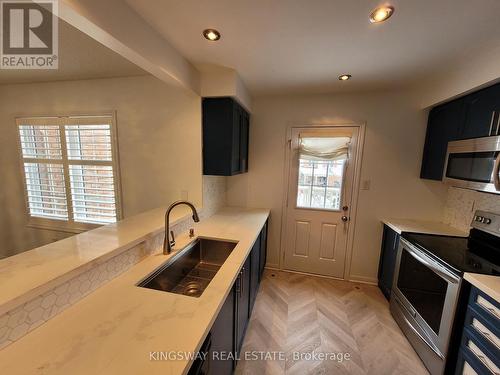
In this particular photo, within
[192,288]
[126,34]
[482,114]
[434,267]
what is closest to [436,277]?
[434,267]

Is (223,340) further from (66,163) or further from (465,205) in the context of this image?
(66,163)

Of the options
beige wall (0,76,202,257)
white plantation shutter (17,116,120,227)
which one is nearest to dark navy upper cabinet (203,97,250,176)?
beige wall (0,76,202,257)

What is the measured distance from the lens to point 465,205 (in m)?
2.13

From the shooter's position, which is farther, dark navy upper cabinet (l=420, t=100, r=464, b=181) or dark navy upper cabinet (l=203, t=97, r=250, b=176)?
dark navy upper cabinet (l=203, t=97, r=250, b=176)

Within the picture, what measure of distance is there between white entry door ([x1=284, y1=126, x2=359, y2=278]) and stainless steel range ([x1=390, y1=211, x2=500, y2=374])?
0.77m

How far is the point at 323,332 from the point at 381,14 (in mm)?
2512

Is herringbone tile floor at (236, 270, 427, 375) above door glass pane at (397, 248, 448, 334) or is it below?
below

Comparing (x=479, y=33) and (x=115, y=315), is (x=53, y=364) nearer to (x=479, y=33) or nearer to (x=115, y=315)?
(x=115, y=315)

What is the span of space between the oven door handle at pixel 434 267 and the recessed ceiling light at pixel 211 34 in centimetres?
237

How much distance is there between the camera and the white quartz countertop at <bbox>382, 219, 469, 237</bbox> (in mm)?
2098

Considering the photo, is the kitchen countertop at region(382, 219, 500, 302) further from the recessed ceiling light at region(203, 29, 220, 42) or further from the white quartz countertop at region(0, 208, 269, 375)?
the recessed ceiling light at region(203, 29, 220, 42)

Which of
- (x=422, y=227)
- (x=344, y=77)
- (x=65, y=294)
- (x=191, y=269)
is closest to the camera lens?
(x=65, y=294)

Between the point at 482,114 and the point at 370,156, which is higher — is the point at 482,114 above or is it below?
above

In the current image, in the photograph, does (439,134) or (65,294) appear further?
(439,134)
